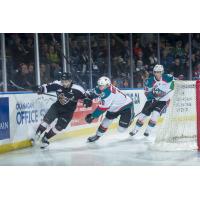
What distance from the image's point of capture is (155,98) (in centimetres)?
670

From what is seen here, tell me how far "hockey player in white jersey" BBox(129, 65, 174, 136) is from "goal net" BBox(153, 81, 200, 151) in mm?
70

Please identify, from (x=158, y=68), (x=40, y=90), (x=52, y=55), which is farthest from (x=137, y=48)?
(x=40, y=90)

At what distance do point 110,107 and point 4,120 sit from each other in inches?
44.6

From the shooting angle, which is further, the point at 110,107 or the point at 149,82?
the point at 110,107

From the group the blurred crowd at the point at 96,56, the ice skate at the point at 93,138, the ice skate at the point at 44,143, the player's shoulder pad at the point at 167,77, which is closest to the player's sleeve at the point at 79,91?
the blurred crowd at the point at 96,56

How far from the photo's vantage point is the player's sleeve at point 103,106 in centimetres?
670

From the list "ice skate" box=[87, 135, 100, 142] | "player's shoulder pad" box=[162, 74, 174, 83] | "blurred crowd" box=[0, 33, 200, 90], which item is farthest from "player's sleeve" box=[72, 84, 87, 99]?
"player's shoulder pad" box=[162, 74, 174, 83]

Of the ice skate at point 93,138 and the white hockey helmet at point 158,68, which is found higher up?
the white hockey helmet at point 158,68

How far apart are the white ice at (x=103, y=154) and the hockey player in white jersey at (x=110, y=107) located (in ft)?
0.32

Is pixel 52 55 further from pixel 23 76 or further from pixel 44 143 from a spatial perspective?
pixel 44 143

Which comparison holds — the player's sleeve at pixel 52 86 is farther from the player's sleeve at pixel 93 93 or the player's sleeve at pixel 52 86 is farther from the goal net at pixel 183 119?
the goal net at pixel 183 119

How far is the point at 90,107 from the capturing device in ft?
21.9

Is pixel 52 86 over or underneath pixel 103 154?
over

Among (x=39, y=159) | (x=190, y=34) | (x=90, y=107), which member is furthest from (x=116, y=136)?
(x=190, y=34)
